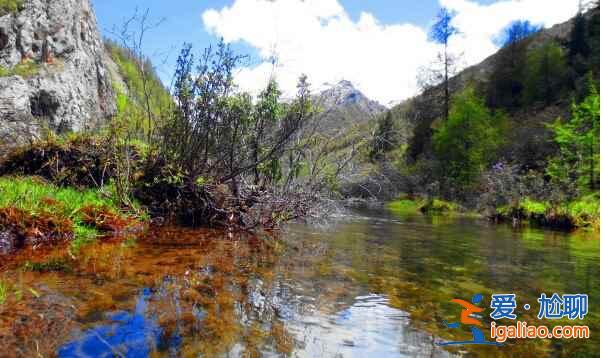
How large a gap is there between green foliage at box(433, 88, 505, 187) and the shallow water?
2796cm

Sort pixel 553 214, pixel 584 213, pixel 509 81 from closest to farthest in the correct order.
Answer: pixel 584 213, pixel 553 214, pixel 509 81

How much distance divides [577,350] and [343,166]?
613 cm

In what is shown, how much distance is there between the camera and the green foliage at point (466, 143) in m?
32.5

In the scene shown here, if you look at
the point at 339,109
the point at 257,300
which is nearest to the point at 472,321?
the point at 257,300

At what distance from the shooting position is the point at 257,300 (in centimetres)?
327

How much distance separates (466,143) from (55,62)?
28225 mm

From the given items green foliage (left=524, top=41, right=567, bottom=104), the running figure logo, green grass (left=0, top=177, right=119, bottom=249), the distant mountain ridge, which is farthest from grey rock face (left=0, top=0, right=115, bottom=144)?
green foliage (left=524, top=41, right=567, bottom=104)

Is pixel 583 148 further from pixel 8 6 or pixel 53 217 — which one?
pixel 8 6

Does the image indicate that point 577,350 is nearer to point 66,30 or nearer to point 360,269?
point 360,269

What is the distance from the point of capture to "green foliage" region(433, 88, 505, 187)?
107 feet

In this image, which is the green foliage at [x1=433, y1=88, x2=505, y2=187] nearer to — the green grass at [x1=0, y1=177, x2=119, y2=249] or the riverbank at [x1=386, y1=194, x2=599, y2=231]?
the riverbank at [x1=386, y1=194, x2=599, y2=231]

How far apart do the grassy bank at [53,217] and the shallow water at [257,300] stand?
706 mm

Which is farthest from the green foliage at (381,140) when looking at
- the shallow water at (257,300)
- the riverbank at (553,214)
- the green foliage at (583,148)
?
the green foliage at (583,148)

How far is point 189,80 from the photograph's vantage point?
7465 millimetres
